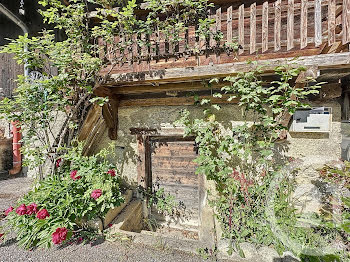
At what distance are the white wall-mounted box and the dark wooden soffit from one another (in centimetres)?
80

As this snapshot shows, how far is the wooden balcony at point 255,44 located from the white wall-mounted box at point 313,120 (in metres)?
0.89

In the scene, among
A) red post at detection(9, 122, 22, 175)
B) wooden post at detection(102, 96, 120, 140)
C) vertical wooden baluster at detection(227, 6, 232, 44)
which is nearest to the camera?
vertical wooden baluster at detection(227, 6, 232, 44)

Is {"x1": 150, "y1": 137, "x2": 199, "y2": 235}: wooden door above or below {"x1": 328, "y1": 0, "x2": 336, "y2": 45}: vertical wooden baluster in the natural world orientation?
below

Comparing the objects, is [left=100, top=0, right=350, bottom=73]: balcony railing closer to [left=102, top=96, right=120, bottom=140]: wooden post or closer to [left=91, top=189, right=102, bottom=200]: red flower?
[left=102, top=96, right=120, bottom=140]: wooden post

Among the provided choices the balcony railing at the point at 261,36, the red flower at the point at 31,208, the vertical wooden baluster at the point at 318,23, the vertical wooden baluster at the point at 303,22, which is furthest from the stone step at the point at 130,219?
the vertical wooden baluster at the point at 318,23

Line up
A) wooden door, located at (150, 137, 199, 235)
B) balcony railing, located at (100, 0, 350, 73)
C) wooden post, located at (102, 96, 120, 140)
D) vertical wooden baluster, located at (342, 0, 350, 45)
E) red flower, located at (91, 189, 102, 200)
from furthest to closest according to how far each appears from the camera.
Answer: wooden door, located at (150, 137, 199, 235)
wooden post, located at (102, 96, 120, 140)
red flower, located at (91, 189, 102, 200)
balcony railing, located at (100, 0, 350, 73)
vertical wooden baluster, located at (342, 0, 350, 45)

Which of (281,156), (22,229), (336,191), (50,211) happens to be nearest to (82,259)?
(50,211)

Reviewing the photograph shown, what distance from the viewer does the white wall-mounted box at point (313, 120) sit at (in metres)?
2.82

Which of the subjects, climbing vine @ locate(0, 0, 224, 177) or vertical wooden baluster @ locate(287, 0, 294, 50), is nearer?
vertical wooden baluster @ locate(287, 0, 294, 50)

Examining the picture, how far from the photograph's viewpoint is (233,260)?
2.18 m

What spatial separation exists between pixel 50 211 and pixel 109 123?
1.87 metres

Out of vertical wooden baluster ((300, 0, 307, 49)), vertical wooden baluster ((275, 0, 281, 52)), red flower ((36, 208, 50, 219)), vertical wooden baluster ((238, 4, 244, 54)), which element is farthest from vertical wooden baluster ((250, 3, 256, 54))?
red flower ((36, 208, 50, 219))

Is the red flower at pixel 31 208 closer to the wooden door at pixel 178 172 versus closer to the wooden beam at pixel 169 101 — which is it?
the wooden door at pixel 178 172

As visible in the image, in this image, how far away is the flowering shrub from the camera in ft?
7.80
